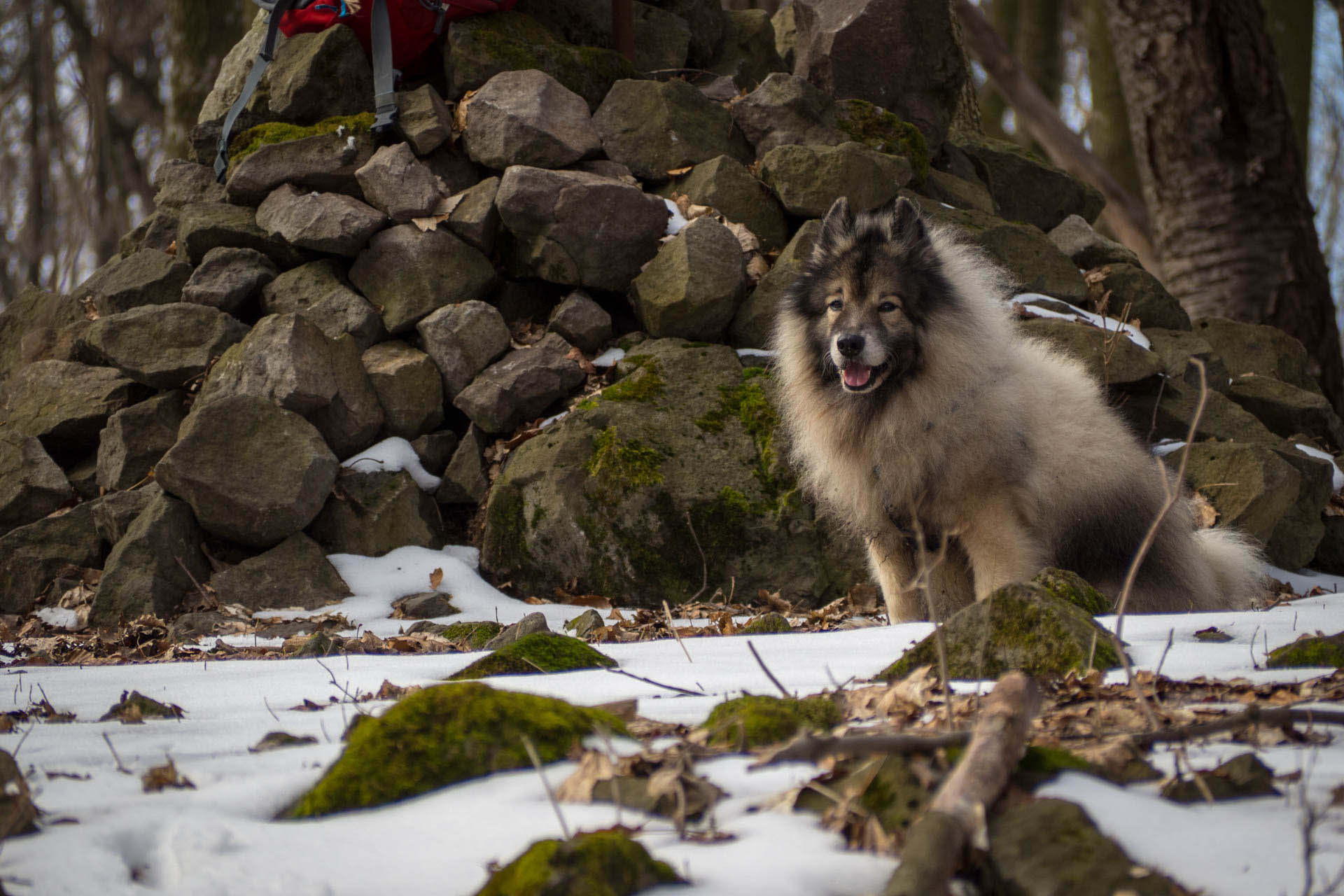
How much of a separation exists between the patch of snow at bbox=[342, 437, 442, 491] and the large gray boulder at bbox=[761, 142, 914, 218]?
319cm

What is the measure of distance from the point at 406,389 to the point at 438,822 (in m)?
5.18

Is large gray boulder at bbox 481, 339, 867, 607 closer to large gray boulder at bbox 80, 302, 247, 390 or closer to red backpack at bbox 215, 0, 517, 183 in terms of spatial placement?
large gray boulder at bbox 80, 302, 247, 390

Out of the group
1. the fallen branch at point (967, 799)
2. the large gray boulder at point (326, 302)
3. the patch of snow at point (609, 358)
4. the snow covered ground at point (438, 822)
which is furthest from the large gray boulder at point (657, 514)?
the fallen branch at point (967, 799)

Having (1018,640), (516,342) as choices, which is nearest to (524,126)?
(516,342)

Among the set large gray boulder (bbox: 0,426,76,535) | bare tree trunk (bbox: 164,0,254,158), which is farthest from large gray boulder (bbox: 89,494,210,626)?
bare tree trunk (bbox: 164,0,254,158)

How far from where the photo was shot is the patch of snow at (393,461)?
6641 mm

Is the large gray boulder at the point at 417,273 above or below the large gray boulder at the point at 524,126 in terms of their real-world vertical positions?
below

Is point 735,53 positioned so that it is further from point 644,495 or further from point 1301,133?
A: point 1301,133

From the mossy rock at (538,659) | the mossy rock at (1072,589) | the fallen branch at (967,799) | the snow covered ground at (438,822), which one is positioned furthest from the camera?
the mossy rock at (1072,589)

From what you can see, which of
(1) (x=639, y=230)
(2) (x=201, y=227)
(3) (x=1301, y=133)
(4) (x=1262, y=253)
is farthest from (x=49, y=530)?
(3) (x=1301, y=133)

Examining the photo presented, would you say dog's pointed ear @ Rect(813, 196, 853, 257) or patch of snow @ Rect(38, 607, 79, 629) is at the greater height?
dog's pointed ear @ Rect(813, 196, 853, 257)

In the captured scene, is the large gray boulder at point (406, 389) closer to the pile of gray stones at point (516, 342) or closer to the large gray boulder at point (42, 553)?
the pile of gray stones at point (516, 342)

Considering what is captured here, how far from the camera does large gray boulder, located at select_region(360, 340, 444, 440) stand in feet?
22.3

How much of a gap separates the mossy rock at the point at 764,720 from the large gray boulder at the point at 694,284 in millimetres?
4430
